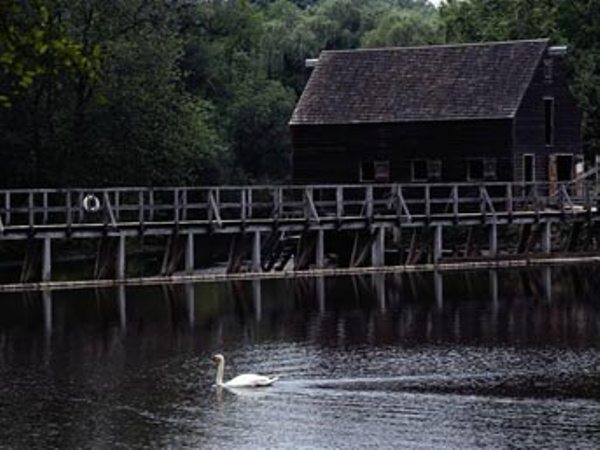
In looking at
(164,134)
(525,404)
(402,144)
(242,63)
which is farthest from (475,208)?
(525,404)

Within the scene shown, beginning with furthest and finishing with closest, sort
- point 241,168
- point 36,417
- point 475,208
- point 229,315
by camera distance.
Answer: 1. point 241,168
2. point 475,208
3. point 229,315
4. point 36,417

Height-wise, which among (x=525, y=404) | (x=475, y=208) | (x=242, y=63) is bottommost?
(x=525, y=404)

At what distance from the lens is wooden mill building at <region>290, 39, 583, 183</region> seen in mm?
57938

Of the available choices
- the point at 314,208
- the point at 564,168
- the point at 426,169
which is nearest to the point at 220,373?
the point at 314,208

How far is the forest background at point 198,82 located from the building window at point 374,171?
7.21 metres

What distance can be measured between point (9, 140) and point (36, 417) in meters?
35.1

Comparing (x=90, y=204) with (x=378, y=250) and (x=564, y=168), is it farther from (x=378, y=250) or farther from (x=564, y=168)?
(x=564, y=168)

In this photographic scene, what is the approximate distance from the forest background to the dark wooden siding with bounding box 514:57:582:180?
6310mm

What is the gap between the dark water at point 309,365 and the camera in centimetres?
2305

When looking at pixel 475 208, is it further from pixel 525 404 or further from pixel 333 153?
pixel 525 404

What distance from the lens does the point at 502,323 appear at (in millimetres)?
37000

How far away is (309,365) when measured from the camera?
30.1 m

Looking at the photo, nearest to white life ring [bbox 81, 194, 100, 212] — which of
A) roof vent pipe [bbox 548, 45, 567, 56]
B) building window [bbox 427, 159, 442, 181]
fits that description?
building window [bbox 427, 159, 442, 181]

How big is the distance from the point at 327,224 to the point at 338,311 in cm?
1072
